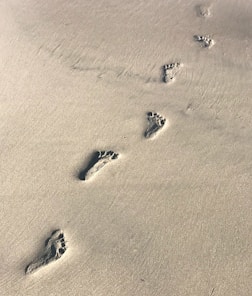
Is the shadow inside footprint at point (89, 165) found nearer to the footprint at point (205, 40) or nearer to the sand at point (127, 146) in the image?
the sand at point (127, 146)

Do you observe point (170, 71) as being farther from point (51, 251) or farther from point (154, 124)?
point (51, 251)

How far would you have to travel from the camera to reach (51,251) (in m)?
4.97

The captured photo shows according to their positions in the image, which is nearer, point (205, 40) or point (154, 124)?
point (154, 124)

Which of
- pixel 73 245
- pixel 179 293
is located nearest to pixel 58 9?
pixel 73 245

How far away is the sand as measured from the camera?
4855 millimetres

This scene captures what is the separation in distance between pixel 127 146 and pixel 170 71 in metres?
1.72

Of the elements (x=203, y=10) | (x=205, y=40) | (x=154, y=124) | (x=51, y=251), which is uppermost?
(x=203, y=10)

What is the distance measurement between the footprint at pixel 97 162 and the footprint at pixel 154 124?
0.61 m

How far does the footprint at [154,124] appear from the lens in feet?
19.8

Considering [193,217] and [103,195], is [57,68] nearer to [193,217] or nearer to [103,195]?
[103,195]

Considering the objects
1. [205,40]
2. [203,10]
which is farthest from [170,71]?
[203,10]

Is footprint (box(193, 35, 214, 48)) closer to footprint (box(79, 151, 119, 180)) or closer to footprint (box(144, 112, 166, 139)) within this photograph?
footprint (box(144, 112, 166, 139))

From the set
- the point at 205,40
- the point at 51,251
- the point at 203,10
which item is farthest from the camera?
the point at 203,10

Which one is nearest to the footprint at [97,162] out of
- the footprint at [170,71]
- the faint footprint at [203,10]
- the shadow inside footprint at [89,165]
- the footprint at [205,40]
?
the shadow inside footprint at [89,165]
